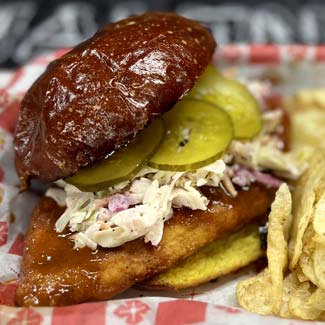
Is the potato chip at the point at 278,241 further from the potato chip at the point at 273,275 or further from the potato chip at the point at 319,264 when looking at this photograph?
the potato chip at the point at 319,264

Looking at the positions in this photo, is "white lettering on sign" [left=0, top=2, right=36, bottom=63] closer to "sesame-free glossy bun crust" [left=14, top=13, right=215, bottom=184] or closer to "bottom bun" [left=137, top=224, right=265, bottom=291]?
"sesame-free glossy bun crust" [left=14, top=13, right=215, bottom=184]

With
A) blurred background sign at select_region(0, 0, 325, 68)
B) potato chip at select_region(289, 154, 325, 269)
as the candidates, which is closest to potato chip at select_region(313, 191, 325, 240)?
potato chip at select_region(289, 154, 325, 269)

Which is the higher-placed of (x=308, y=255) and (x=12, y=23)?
(x=308, y=255)

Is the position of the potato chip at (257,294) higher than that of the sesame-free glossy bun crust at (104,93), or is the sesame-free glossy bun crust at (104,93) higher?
the sesame-free glossy bun crust at (104,93)

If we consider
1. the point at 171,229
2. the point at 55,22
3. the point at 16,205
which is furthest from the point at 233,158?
the point at 55,22

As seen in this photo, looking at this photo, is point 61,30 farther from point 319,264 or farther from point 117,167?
point 319,264

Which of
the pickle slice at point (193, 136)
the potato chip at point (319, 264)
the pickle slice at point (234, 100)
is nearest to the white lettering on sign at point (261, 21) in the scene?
the pickle slice at point (234, 100)

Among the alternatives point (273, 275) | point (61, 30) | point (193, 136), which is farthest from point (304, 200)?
point (61, 30)
